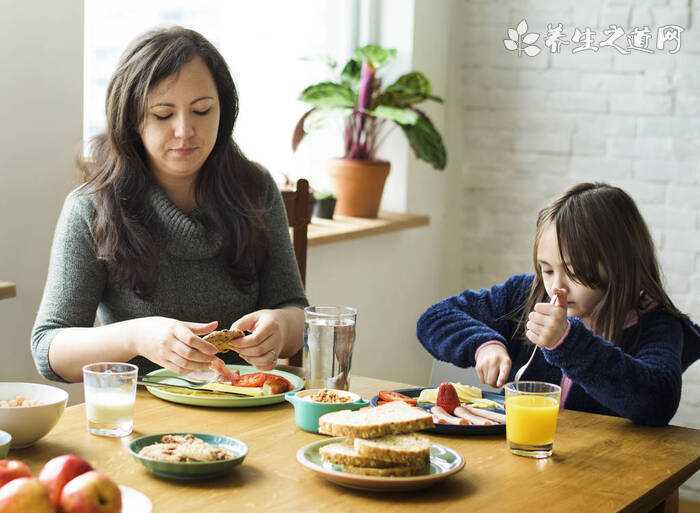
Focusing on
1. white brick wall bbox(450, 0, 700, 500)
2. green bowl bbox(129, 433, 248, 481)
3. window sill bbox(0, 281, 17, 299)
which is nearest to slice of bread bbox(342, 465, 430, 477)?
green bowl bbox(129, 433, 248, 481)

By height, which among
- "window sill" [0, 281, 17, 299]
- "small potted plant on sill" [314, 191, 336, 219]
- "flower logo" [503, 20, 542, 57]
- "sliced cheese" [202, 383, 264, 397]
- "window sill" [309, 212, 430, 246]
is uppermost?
"flower logo" [503, 20, 542, 57]

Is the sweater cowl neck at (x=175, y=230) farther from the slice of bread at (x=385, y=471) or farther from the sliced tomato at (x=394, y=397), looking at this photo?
the slice of bread at (x=385, y=471)

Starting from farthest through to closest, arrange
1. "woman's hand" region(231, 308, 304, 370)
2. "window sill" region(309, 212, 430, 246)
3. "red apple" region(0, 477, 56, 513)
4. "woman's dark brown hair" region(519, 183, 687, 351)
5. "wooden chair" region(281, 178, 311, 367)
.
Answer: "window sill" region(309, 212, 430, 246)
"wooden chair" region(281, 178, 311, 367)
"woman's dark brown hair" region(519, 183, 687, 351)
"woman's hand" region(231, 308, 304, 370)
"red apple" region(0, 477, 56, 513)

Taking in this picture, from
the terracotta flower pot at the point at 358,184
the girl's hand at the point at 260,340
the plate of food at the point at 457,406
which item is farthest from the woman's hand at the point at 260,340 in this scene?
the terracotta flower pot at the point at 358,184

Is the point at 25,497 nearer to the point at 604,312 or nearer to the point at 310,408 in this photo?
the point at 310,408

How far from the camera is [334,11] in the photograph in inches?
148

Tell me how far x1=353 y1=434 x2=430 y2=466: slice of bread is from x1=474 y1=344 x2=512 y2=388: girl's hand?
0.54 m

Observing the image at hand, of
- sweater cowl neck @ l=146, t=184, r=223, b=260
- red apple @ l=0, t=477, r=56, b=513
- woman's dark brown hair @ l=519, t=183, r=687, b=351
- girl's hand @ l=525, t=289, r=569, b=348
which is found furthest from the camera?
sweater cowl neck @ l=146, t=184, r=223, b=260

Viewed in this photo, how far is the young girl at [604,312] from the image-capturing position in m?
1.79

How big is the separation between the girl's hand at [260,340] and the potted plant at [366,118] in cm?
161

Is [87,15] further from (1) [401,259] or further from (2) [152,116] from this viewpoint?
(1) [401,259]

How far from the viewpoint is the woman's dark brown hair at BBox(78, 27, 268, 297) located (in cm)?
206

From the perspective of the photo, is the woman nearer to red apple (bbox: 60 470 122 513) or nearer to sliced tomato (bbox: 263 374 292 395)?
sliced tomato (bbox: 263 374 292 395)

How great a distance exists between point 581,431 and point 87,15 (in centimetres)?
189
